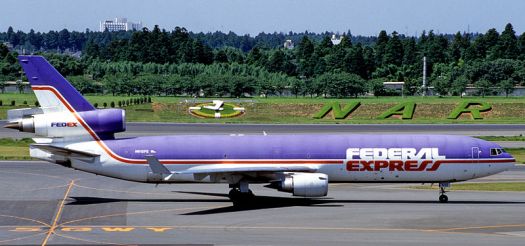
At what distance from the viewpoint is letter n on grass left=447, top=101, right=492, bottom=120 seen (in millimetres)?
131750

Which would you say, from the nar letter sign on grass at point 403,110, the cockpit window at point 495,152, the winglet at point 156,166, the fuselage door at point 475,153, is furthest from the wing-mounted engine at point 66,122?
the nar letter sign on grass at point 403,110

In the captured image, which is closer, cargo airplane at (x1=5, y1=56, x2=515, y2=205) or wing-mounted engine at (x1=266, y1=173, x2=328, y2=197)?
wing-mounted engine at (x1=266, y1=173, x2=328, y2=197)

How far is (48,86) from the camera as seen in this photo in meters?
53.6

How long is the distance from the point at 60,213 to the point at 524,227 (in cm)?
2652

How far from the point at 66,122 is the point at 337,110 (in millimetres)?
84735

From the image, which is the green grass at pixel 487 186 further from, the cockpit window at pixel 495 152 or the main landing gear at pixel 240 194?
the main landing gear at pixel 240 194

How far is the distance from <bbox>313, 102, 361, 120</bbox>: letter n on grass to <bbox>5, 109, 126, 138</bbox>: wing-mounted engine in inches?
3127

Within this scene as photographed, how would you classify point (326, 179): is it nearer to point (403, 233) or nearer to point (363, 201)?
point (363, 201)

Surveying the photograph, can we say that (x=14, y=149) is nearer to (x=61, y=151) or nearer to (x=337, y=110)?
(x=61, y=151)

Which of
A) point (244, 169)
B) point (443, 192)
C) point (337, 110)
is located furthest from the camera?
point (337, 110)

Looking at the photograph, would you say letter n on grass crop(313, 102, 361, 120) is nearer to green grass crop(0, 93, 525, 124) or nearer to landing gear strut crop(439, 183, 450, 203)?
green grass crop(0, 93, 525, 124)

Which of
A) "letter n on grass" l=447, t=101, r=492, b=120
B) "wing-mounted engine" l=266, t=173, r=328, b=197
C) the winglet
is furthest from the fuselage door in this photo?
"letter n on grass" l=447, t=101, r=492, b=120

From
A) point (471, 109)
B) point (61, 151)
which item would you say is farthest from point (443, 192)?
point (471, 109)

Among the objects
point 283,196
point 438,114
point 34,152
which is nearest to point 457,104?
point 438,114
